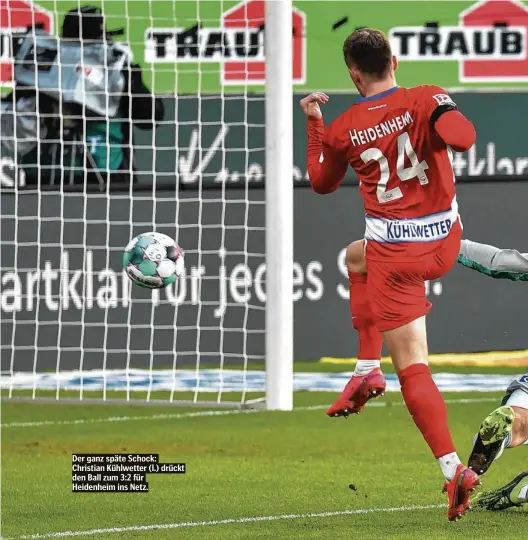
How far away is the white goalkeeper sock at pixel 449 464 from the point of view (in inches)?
222

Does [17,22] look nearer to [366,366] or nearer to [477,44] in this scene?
[477,44]

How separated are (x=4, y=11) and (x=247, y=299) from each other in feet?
13.0

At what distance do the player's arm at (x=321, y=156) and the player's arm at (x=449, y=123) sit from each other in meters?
0.47

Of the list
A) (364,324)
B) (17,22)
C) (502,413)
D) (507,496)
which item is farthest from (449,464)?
(17,22)

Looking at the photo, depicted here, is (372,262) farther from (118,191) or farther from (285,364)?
(118,191)

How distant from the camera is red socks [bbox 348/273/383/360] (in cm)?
657

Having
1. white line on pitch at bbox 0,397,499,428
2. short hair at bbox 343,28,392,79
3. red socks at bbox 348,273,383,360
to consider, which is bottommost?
white line on pitch at bbox 0,397,499,428

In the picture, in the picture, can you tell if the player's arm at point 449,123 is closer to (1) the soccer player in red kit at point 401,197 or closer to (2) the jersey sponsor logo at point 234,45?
(1) the soccer player in red kit at point 401,197

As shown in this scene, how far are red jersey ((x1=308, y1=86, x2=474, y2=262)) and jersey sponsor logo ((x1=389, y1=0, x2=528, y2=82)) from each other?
9124 mm

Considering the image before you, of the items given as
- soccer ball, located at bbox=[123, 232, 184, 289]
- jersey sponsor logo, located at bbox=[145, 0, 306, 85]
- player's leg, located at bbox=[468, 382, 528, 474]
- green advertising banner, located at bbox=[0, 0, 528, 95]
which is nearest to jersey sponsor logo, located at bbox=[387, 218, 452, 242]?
player's leg, located at bbox=[468, 382, 528, 474]

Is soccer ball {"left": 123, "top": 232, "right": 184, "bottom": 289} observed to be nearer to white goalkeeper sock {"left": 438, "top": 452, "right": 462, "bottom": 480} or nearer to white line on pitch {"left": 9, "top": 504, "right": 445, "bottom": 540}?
white line on pitch {"left": 9, "top": 504, "right": 445, "bottom": 540}

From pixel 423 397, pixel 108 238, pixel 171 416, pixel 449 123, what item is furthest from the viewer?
pixel 108 238

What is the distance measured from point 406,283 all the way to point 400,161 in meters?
0.50

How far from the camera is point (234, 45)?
1425cm
